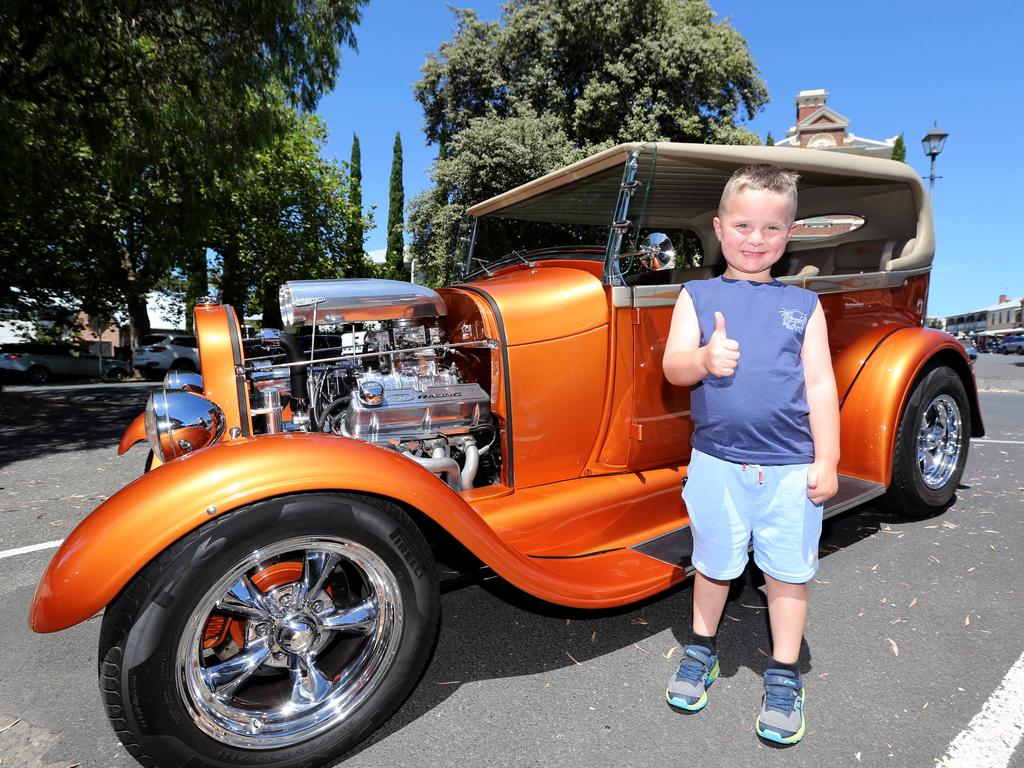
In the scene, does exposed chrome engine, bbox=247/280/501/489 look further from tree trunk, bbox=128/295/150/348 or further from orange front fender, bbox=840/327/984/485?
tree trunk, bbox=128/295/150/348

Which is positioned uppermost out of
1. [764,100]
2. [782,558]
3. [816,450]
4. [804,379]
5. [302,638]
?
[764,100]

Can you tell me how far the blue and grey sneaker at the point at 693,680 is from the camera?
2008 millimetres

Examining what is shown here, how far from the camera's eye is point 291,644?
1.85 m

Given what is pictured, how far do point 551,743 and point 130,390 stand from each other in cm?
1622

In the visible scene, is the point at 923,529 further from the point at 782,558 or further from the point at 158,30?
the point at 158,30

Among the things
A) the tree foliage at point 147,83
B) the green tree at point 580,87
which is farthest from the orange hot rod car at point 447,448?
the green tree at point 580,87

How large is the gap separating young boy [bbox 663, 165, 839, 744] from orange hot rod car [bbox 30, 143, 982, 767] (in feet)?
1.46

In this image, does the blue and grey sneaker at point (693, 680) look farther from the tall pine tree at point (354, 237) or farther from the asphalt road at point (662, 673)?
the tall pine tree at point (354, 237)

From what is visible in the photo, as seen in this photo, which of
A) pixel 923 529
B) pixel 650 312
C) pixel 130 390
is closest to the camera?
pixel 650 312

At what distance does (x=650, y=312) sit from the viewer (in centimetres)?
271

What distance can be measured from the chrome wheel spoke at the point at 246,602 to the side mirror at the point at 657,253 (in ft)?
6.35

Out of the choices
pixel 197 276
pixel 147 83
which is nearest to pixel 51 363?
pixel 197 276

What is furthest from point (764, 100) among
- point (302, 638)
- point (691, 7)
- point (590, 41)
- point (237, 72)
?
point (302, 638)

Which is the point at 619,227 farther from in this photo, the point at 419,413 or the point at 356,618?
the point at 356,618
